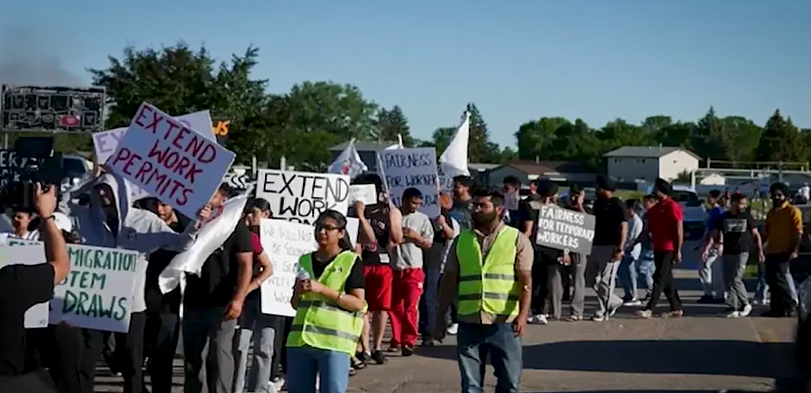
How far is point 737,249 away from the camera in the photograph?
1623 cm

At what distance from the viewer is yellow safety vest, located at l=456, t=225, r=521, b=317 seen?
849 centimetres

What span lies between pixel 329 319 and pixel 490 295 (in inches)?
48.9

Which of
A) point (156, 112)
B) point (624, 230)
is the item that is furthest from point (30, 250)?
point (624, 230)

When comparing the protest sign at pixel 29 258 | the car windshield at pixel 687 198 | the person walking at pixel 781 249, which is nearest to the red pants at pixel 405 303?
the protest sign at pixel 29 258

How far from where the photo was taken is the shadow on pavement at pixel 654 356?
11.8 m

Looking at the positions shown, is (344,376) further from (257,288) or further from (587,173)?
(587,173)

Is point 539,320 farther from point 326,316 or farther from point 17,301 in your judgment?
point 17,301

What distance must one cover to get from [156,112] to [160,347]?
1.85 meters

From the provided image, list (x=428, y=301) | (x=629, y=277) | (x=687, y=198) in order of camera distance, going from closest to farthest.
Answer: (x=428, y=301) < (x=629, y=277) < (x=687, y=198)

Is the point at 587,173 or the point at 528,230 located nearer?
the point at 528,230

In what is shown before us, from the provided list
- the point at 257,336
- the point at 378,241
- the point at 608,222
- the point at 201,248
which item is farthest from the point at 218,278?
the point at 608,222

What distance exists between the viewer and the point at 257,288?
9828 mm

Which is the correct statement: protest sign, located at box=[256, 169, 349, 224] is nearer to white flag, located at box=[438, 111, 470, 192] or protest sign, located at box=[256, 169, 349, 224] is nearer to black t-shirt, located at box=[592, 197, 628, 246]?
black t-shirt, located at box=[592, 197, 628, 246]

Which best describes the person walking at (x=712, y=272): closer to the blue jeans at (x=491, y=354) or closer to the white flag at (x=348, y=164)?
the white flag at (x=348, y=164)
